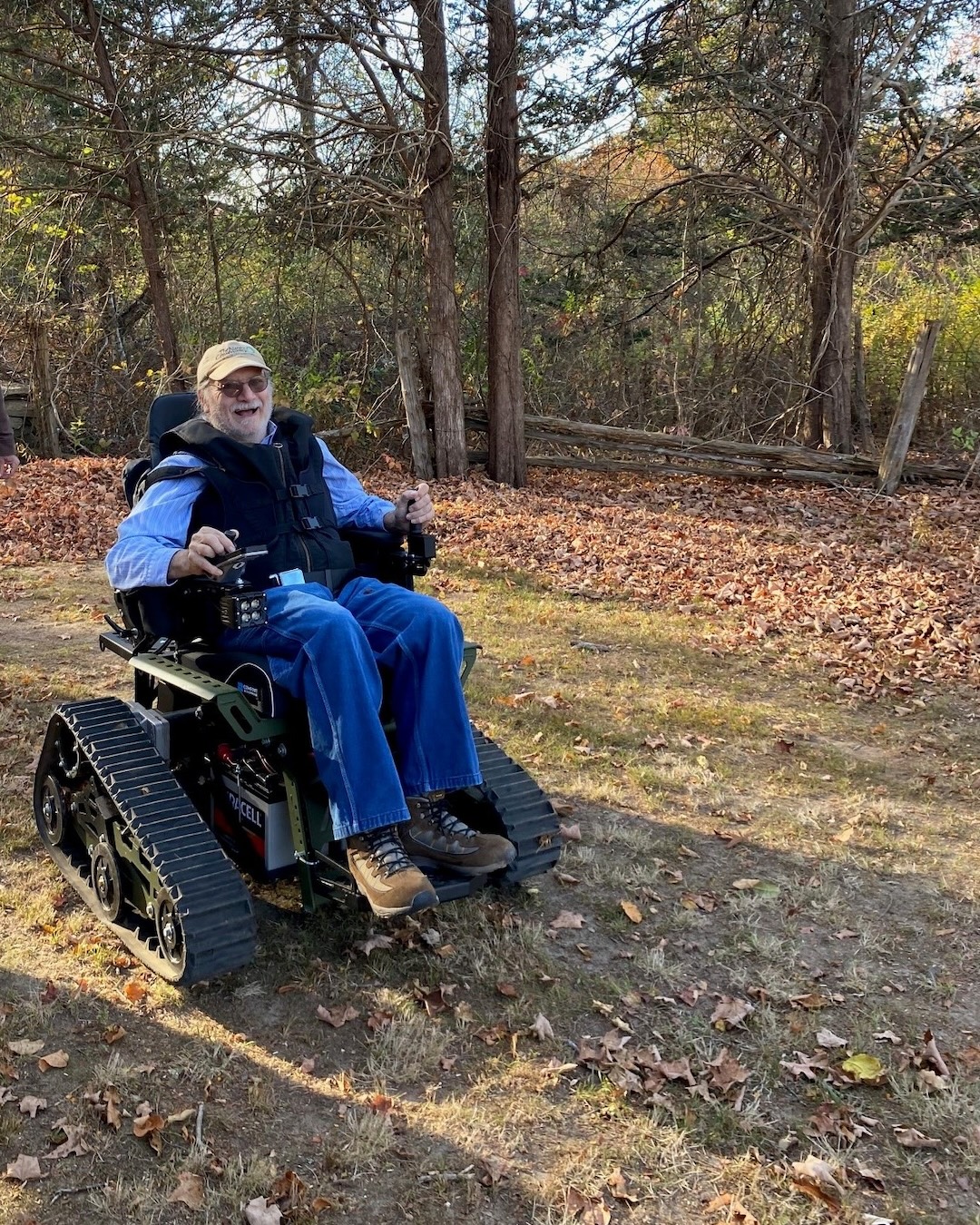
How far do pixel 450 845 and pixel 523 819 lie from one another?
0.31 m

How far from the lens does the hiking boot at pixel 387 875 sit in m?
2.78

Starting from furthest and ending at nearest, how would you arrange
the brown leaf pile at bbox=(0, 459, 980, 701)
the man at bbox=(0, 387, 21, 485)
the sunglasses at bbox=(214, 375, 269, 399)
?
the brown leaf pile at bbox=(0, 459, 980, 701) < the man at bbox=(0, 387, 21, 485) < the sunglasses at bbox=(214, 375, 269, 399)

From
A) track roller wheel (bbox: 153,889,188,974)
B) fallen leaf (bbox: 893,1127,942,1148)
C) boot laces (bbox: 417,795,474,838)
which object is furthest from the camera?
boot laces (bbox: 417,795,474,838)

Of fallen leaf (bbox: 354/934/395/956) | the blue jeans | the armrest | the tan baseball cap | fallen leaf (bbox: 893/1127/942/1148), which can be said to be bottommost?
fallen leaf (bbox: 893/1127/942/1148)

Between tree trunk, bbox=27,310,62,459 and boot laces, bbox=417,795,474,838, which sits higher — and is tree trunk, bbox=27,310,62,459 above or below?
above

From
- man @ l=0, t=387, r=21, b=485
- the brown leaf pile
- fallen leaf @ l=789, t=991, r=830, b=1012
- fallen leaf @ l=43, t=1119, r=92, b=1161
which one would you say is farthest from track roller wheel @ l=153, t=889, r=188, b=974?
the brown leaf pile

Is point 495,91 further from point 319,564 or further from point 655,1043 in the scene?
point 655,1043

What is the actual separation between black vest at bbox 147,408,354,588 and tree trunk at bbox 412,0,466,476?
772cm

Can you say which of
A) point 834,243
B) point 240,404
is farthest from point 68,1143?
point 834,243

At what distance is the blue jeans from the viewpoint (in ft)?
9.35

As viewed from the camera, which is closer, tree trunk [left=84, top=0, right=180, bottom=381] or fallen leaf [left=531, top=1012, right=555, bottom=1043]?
fallen leaf [left=531, top=1012, right=555, bottom=1043]

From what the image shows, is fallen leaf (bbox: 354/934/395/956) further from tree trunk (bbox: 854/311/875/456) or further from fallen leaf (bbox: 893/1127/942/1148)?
tree trunk (bbox: 854/311/875/456)

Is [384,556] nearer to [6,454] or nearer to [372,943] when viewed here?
[372,943]

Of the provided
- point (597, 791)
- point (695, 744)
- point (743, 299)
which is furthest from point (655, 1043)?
point (743, 299)
